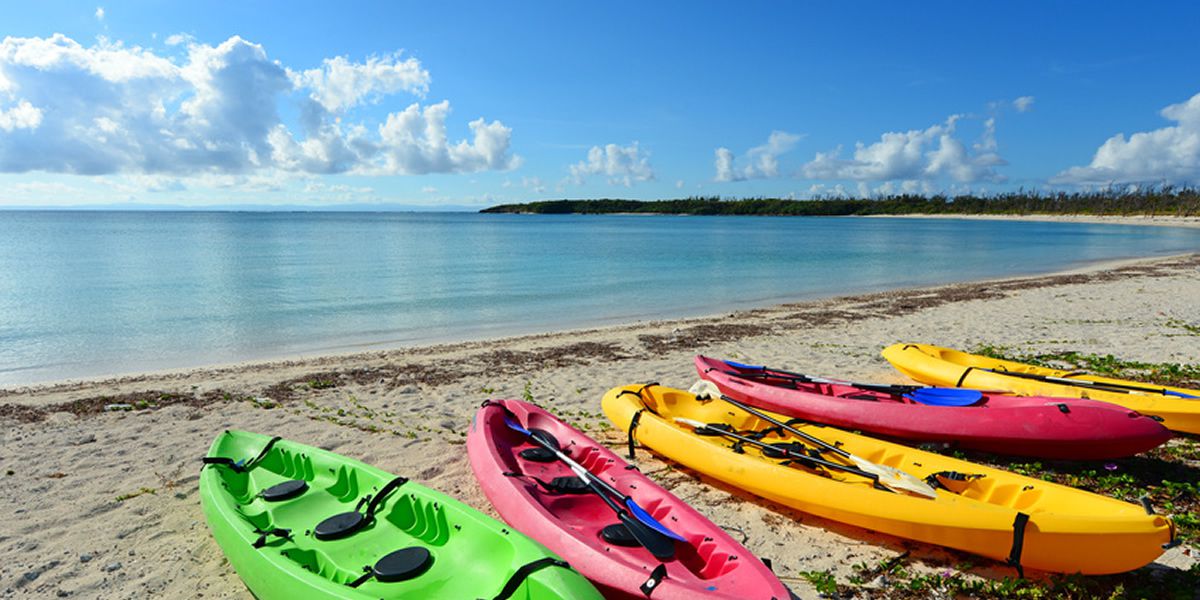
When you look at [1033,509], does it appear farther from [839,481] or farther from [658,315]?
[658,315]

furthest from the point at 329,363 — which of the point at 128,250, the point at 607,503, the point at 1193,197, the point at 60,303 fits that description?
the point at 1193,197

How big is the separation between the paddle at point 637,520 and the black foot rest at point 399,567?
1.23 metres

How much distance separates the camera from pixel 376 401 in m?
8.73

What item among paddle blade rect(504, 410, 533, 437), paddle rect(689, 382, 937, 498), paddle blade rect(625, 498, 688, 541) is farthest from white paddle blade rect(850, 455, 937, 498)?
paddle blade rect(504, 410, 533, 437)

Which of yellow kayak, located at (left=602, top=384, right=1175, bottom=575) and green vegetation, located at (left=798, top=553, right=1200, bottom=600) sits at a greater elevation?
yellow kayak, located at (left=602, top=384, right=1175, bottom=575)

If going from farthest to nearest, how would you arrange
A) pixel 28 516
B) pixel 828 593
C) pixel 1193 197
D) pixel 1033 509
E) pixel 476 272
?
pixel 1193 197, pixel 476 272, pixel 28 516, pixel 1033 509, pixel 828 593

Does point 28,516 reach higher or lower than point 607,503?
lower

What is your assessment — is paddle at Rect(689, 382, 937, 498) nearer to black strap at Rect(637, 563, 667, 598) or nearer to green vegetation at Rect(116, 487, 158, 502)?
black strap at Rect(637, 563, 667, 598)

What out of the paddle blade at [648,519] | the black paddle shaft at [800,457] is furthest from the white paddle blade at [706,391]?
the paddle blade at [648,519]

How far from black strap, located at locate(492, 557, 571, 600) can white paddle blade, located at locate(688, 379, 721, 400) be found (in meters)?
4.08

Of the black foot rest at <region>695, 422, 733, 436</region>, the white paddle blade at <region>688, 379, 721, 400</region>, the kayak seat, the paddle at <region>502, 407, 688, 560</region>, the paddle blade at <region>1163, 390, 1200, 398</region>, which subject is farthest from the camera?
the white paddle blade at <region>688, 379, 721, 400</region>

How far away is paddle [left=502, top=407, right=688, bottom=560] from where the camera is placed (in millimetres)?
3838

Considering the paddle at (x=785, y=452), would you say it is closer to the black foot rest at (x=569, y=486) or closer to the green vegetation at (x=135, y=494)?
the black foot rest at (x=569, y=486)

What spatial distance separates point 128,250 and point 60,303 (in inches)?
1028
